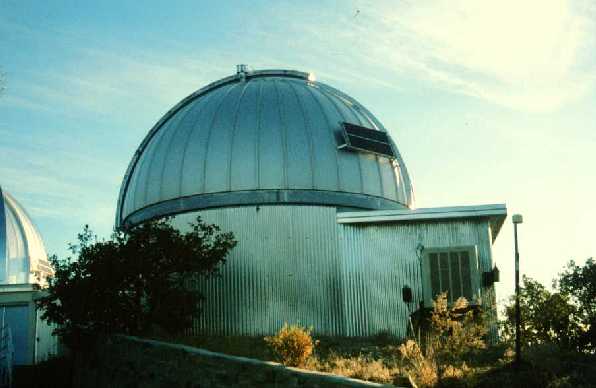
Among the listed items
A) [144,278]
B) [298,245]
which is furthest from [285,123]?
[144,278]

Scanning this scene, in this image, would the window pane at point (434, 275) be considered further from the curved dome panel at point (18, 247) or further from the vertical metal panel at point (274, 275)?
the curved dome panel at point (18, 247)

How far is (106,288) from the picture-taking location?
61.3ft

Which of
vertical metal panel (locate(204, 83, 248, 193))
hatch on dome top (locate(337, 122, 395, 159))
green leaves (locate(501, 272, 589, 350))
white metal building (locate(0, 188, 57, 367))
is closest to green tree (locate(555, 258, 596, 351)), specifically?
green leaves (locate(501, 272, 589, 350))

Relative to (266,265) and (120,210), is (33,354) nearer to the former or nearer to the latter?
(120,210)

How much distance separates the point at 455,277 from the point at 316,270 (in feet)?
13.4

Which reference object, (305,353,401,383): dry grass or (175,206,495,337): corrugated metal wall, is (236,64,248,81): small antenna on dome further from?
(305,353,401,383): dry grass

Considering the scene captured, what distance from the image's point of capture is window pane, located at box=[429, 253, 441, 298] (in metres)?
19.9

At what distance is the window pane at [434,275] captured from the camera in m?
19.9

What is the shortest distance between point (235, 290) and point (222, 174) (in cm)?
353

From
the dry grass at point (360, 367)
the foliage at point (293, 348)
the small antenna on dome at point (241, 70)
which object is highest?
the small antenna on dome at point (241, 70)

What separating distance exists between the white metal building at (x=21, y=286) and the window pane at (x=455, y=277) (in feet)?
39.2

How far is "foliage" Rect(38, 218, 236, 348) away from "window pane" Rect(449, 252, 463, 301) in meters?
6.30

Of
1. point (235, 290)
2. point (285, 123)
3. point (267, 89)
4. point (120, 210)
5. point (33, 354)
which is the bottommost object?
point (33, 354)

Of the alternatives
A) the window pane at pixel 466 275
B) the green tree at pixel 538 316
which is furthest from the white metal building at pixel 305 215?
the green tree at pixel 538 316
